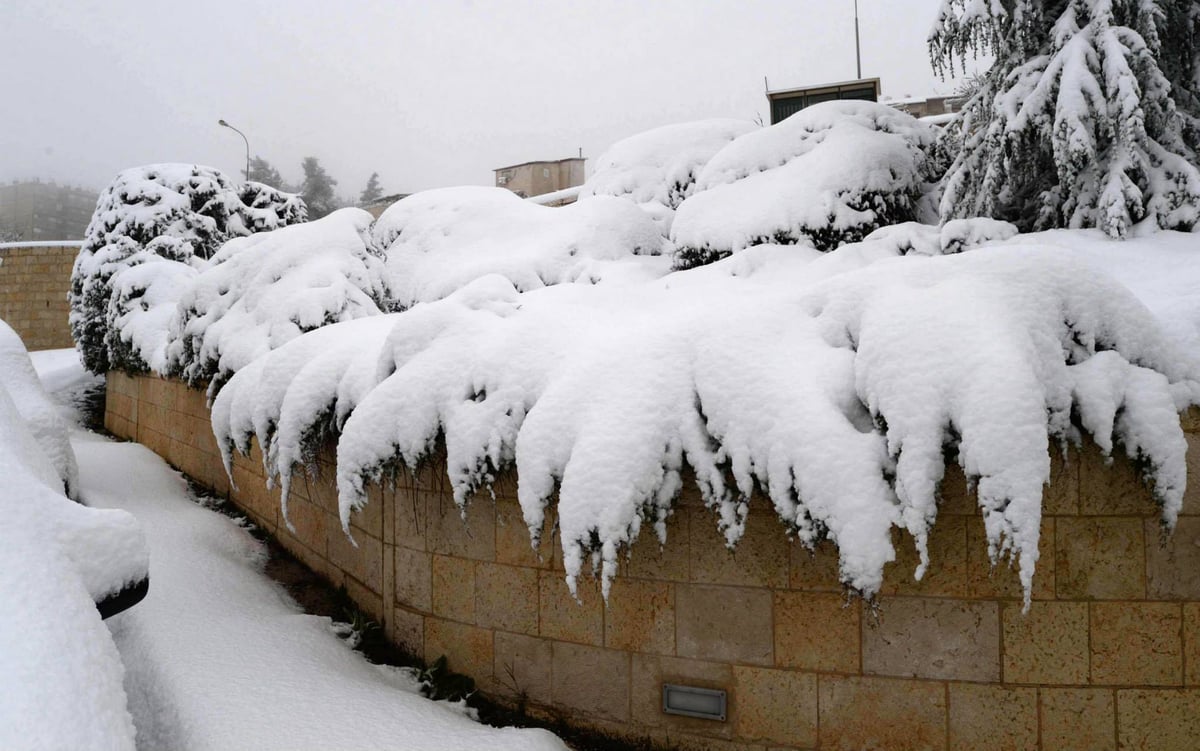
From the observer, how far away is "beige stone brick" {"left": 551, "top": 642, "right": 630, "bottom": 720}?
2982 millimetres

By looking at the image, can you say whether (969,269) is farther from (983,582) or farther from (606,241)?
(606,241)

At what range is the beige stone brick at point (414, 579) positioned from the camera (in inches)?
138

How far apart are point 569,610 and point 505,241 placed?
10.6 feet

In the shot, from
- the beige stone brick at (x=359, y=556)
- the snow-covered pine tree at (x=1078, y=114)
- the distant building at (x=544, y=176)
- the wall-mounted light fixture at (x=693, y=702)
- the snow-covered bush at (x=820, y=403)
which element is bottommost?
the wall-mounted light fixture at (x=693, y=702)

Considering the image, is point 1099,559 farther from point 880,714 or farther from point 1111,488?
point 880,714

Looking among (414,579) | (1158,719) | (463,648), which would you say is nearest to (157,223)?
(414,579)

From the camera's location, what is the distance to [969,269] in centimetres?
265

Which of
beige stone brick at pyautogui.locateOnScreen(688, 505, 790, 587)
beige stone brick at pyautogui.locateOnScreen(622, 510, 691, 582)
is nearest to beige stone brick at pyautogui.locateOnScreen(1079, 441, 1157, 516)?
beige stone brick at pyautogui.locateOnScreen(688, 505, 790, 587)

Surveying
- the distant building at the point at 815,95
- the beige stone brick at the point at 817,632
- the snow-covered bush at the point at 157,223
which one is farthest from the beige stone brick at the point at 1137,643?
the snow-covered bush at the point at 157,223

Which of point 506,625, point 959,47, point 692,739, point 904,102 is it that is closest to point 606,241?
point 959,47

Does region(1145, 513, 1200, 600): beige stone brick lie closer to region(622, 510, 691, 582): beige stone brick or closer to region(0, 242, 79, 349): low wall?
region(622, 510, 691, 582): beige stone brick

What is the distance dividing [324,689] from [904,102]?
49.3ft

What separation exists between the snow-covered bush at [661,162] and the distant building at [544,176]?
13.9m

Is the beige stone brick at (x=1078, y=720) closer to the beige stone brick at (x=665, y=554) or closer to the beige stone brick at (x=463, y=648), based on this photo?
the beige stone brick at (x=665, y=554)
